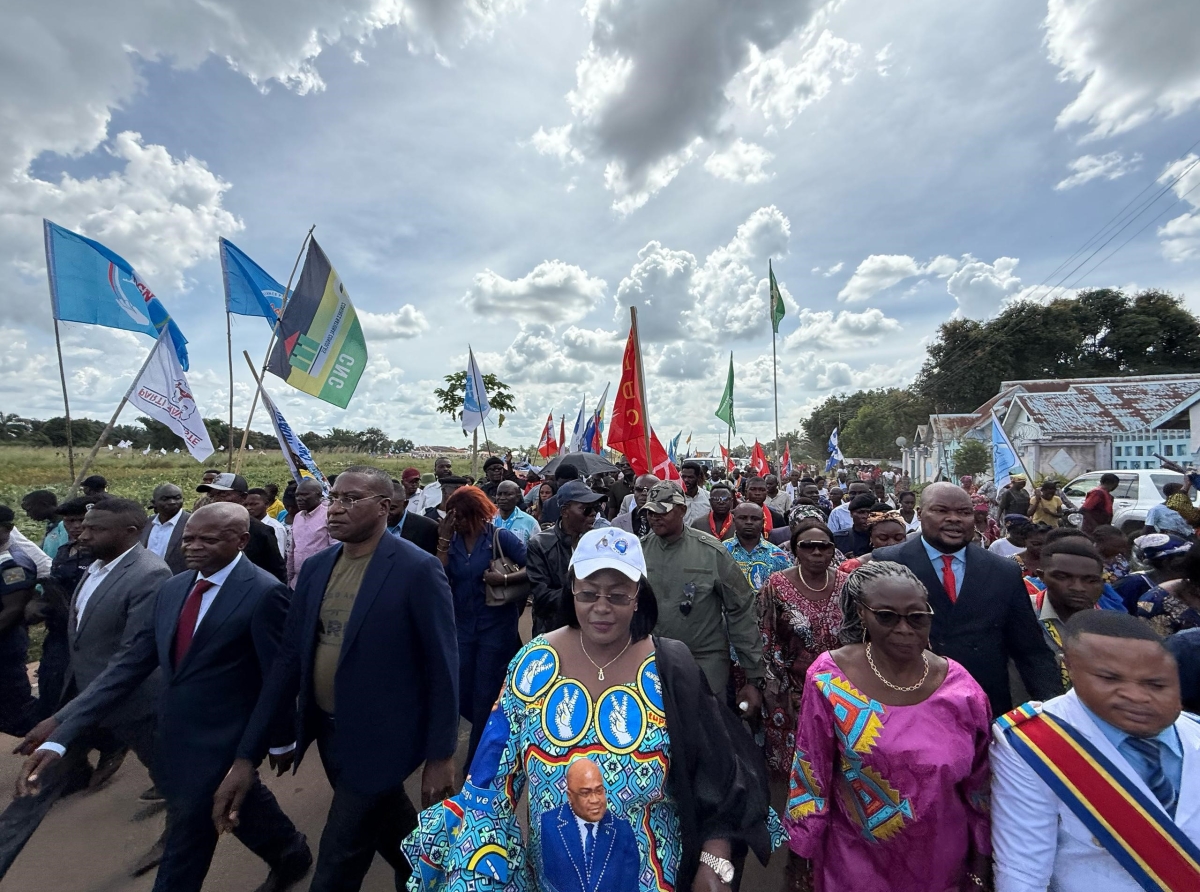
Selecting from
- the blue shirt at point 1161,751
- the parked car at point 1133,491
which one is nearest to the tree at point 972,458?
the parked car at point 1133,491

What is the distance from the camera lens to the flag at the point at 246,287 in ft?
24.6

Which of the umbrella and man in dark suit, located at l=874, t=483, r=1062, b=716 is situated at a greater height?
the umbrella

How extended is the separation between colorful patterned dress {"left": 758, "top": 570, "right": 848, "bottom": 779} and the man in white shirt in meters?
1.78

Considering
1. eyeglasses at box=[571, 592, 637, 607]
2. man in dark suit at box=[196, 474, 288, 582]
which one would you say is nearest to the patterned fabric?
eyeglasses at box=[571, 592, 637, 607]

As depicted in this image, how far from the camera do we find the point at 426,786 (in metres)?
2.42

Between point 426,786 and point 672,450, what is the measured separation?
22.7m

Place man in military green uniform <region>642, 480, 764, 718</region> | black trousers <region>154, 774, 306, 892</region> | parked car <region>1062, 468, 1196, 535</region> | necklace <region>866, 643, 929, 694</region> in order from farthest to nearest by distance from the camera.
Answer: parked car <region>1062, 468, 1196, 535</region>
man in military green uniform <region>642, 480, 764, 718</region>
black trousers <region>154, 774, 306, 892</region>
necklace <region>866, 643, 929, 694</region>

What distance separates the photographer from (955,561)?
9.26ft

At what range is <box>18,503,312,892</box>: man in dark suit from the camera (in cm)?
256

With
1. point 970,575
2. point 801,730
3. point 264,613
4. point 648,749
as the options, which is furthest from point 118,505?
point 970,575

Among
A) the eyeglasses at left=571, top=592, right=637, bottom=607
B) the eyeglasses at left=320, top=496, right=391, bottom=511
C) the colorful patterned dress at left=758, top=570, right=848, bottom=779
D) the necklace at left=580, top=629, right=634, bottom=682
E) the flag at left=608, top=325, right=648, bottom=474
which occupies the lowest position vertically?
the colorful patterned dress at left=758, top=570, right=848, bottom=779

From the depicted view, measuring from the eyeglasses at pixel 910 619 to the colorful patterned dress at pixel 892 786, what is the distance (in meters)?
0.18

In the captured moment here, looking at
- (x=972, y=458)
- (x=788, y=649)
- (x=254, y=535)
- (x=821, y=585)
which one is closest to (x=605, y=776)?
(x=788, y=649)

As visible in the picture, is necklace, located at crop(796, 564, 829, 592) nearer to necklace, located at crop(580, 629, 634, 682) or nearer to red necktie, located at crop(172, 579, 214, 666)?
necklace, located at crop(580, 629, 634, 682)
